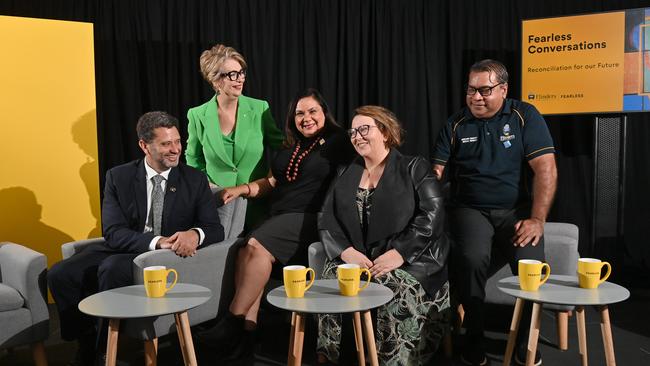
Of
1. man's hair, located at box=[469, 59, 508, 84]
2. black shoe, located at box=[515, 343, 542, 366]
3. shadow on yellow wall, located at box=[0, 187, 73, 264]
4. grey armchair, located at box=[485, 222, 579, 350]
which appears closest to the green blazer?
shadow on yellow wall, located at box=[0, 187, 73, 264]

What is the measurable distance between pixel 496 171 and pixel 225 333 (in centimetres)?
163

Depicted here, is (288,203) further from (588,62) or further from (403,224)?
(588,62)

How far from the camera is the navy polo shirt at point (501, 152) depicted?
328 centimetres

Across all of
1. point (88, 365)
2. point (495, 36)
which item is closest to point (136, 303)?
point (88, 365)

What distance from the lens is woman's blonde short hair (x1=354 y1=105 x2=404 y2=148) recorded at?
9.70ft

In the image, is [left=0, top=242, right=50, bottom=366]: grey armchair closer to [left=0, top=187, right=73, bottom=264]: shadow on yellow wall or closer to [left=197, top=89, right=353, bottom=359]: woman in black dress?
[left=197, top=89, right=353, bottom=359]: woman in black dress

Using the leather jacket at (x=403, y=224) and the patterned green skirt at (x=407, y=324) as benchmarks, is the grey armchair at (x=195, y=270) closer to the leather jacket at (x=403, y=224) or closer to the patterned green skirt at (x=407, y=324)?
the leather jacket at (x=403, y=224)

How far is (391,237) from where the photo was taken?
288 cm

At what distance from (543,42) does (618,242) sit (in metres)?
1.53

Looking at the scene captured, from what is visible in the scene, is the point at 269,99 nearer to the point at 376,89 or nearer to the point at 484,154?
the point at 376,89

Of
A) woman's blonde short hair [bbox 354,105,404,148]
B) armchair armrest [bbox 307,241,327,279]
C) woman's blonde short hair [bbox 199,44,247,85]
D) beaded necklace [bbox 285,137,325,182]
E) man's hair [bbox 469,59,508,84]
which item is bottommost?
armchair armrest [bbox 307,241,327,279]

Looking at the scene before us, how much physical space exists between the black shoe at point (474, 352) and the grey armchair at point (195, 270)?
3.94ft

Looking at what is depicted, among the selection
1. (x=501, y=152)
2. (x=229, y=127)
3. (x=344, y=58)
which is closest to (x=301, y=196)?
(x=229, y=127)

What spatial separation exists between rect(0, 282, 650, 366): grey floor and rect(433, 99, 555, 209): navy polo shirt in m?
0.61
